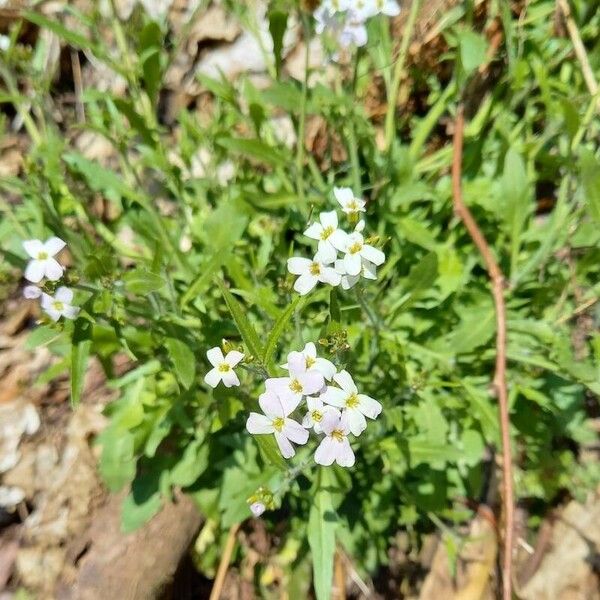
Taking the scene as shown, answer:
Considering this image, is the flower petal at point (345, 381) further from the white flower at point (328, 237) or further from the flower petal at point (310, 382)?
the white flower at point (328, 237)

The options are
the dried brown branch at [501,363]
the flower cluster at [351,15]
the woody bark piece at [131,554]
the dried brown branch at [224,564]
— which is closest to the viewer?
the dried brown branch at [501,363]

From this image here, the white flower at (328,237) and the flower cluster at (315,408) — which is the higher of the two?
the white flower at (328,237)

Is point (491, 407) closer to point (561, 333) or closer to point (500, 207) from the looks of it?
point (561, 333)

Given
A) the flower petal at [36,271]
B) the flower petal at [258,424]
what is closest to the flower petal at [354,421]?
the flower petal at [258,424]

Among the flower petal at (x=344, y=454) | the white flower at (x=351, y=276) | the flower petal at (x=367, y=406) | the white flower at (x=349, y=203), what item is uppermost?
the white flower at (x=349, y=203)

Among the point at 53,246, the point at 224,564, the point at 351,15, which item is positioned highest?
the point at 351,15

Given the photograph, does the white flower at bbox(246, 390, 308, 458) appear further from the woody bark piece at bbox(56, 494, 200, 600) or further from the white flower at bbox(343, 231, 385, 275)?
the woody bark piece at bbox(56, 494, 200, 600)

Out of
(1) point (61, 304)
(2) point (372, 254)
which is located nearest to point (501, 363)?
(2) point (372, 254)

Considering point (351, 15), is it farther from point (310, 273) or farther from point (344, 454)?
point (344, 454)
